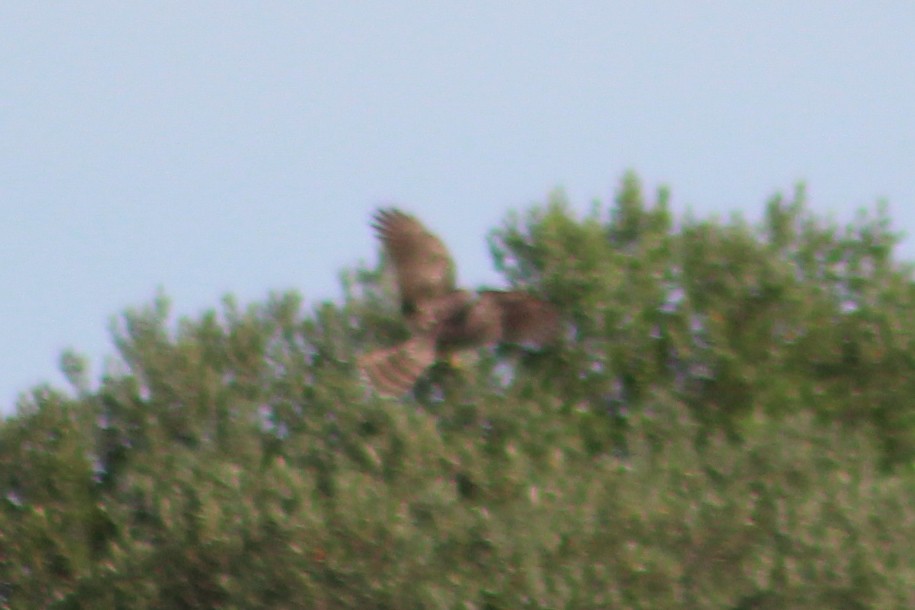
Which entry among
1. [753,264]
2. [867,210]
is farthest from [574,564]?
[867,210]

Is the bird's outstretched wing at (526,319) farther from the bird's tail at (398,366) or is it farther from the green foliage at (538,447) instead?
the bird's tail at (398,366)

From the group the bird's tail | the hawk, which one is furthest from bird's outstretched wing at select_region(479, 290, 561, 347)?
the bird's tail

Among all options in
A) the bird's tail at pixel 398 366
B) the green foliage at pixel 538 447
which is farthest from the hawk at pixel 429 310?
the green foliage at pixel 538 447

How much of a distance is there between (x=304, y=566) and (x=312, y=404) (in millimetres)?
4159

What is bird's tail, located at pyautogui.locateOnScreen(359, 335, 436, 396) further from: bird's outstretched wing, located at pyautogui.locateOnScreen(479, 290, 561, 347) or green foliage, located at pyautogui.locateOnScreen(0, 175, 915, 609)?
bird's outstretched wing, located at pyautogui.locateOnScreen(479, 290, 561, 347)

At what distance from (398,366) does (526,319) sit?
7.74 feet

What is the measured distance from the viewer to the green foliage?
69.4ft

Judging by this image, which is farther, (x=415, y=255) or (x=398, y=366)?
(x=398, y=366)

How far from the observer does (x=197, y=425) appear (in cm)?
2570

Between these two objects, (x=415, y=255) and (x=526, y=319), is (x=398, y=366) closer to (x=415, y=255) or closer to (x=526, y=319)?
(x=415, y=255)

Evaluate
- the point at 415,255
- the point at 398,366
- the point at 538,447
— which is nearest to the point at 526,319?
the point at 538,447

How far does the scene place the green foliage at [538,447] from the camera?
21.2 meters

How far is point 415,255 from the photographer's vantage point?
22.3 metres

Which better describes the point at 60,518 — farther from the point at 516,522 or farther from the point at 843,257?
the point at 843,257
